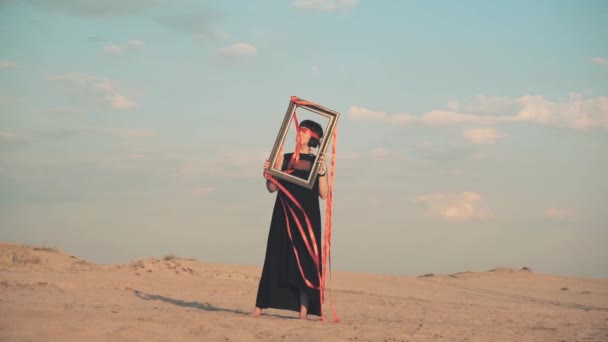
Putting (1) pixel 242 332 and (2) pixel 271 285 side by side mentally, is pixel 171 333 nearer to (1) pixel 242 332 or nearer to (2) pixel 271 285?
(1) pixel 242 332

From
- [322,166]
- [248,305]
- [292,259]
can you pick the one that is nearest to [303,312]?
[292,259]

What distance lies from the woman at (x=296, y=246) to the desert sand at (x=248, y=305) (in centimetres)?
26

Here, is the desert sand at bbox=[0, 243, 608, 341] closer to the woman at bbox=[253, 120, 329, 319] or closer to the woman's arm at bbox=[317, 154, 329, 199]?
the woman at bbox=[253, 120, 329, 319]

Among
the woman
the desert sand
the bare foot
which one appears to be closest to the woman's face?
the woman

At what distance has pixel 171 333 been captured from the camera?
692cm

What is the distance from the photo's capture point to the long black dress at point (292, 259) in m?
8.73

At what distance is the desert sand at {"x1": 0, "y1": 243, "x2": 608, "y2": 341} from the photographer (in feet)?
23.2

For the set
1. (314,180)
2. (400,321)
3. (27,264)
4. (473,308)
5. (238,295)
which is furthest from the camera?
(27,264)

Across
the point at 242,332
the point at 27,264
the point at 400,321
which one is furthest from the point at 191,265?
the point at 242,332

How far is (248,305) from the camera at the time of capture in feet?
39.7

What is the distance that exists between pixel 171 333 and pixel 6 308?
7.58ft

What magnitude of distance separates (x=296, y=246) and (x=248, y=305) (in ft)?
12.2

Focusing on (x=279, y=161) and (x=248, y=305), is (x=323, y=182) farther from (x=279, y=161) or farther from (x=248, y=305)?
(x=248, y=305)

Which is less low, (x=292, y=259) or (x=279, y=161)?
(x=279, y=161)
